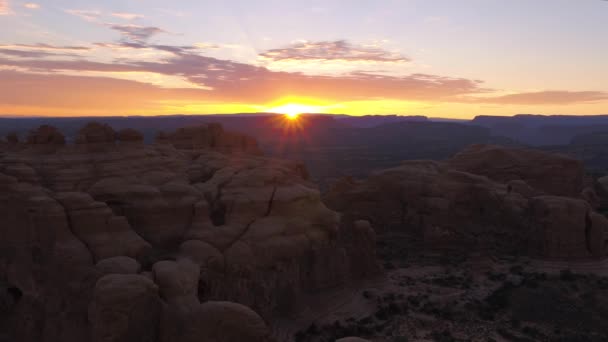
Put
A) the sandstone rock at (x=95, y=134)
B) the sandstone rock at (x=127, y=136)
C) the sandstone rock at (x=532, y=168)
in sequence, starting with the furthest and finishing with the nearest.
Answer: the sandstone rock at (x=532, y=168), the sandstone rock at (x=127, y=136), the sandstone rock at (x=95, y=134)

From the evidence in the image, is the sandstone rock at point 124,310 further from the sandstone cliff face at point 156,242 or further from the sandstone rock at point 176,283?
the sandstone rock at point 176,283

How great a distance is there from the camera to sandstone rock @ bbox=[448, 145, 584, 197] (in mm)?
47750

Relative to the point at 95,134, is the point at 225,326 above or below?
below

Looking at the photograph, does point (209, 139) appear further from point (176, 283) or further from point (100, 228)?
point (176, 283)

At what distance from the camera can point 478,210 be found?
3762 centimetres

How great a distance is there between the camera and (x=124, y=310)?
14750 mm

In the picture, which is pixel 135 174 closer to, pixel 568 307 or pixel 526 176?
pixel 568 307

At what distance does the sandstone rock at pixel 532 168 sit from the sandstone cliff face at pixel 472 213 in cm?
706

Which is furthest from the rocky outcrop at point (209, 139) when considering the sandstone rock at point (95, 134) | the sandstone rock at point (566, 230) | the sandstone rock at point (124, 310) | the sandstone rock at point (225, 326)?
the sandstone rock at point (566, 230)

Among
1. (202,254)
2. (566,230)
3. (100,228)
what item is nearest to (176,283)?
(202,254)

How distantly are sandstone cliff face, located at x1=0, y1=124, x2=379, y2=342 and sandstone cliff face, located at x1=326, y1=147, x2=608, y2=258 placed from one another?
8.62m

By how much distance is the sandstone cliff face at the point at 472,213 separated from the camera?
35.2 metres

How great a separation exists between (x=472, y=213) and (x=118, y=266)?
28.7 meters

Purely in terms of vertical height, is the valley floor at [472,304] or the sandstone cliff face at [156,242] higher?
the sandstone cliff face at [156,242]
